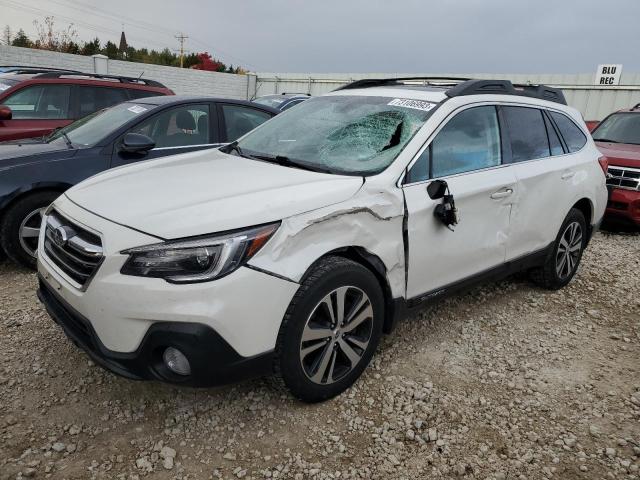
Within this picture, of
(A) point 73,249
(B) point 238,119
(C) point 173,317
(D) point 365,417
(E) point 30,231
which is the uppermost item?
(B) point 238,119

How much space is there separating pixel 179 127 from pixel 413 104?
275cm

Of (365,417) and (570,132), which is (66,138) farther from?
(570,132)

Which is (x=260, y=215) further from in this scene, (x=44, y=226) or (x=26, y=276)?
(x=26, y=276)

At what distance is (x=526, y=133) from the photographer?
146 inches

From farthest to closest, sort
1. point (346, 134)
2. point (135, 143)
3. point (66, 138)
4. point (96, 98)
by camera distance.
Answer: point (96, 98), point (66, 138), point (135, 143), point (346, 134)

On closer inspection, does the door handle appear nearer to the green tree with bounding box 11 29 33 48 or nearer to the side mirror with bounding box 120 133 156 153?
the side mirror with bounding box 120 133 156 153

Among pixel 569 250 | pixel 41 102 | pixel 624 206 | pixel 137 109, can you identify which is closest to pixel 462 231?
pixel 569 250

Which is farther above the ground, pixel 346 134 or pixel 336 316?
pixel 346 134

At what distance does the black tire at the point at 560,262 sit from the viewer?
415 centimetres

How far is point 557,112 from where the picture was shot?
4109 millimetres

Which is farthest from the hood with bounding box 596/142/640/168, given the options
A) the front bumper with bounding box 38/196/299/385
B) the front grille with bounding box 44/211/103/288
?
the front grille with bounding box 44/211/103/288

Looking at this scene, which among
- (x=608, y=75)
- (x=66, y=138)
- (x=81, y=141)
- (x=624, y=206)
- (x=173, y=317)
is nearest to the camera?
(x=173, y=317)

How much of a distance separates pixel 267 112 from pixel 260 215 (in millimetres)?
3635

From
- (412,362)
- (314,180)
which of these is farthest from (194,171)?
(412,362)
